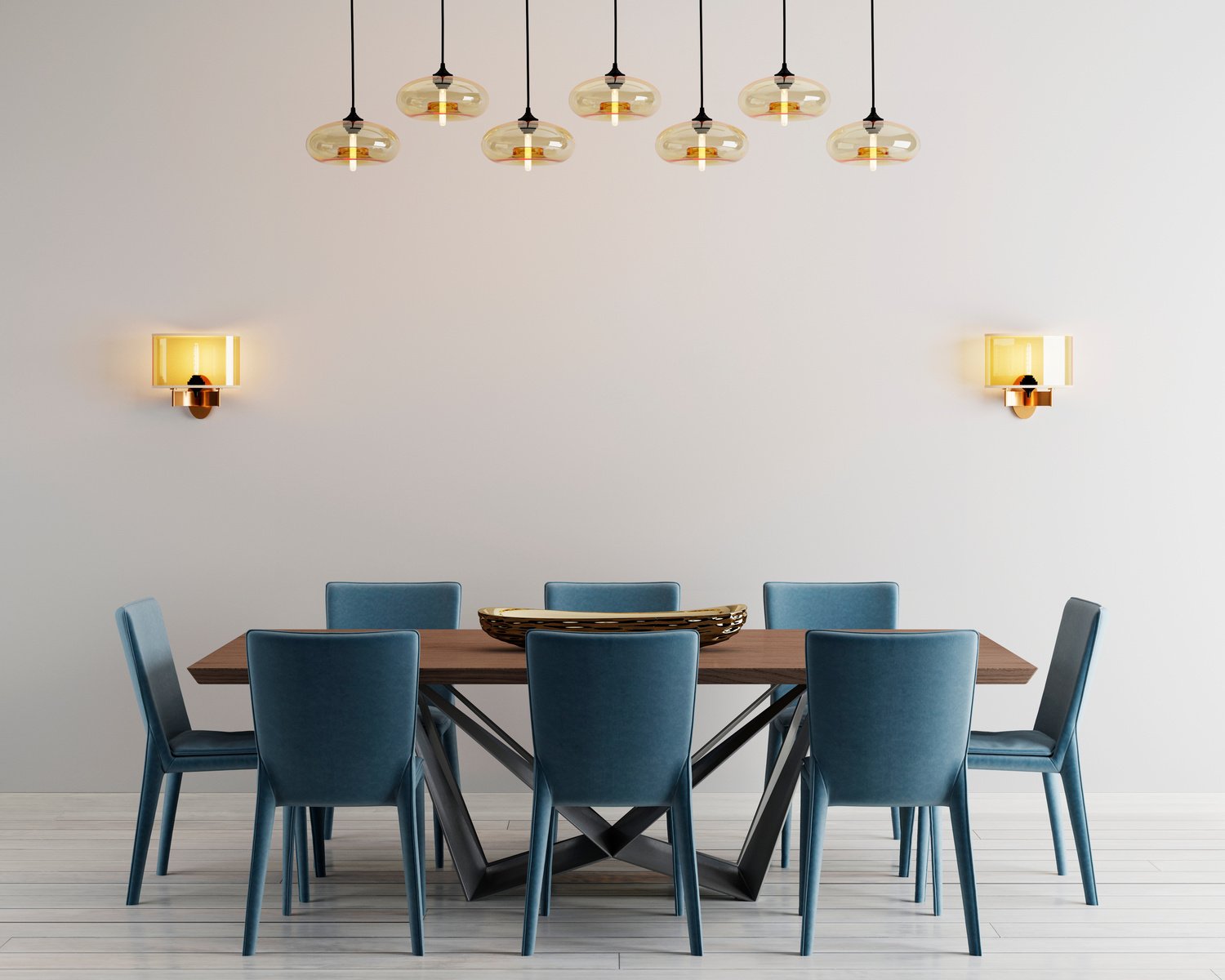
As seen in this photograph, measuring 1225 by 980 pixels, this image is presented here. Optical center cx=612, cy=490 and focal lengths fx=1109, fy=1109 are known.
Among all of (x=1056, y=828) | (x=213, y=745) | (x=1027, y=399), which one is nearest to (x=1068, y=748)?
(x=1056, y=828)

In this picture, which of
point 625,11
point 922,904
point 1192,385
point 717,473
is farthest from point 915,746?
point 625,11

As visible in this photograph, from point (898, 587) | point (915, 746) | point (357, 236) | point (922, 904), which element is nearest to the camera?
point (915, 746)

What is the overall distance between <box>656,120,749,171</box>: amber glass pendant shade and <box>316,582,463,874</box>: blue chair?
5.82 ft

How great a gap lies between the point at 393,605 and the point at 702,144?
199 cm

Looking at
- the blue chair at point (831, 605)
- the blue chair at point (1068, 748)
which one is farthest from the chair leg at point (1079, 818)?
the blue chair at point (831, 605)

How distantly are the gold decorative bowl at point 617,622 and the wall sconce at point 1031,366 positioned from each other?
5.35 ft

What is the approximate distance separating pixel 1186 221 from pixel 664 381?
220 cm

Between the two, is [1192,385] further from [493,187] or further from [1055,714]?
[493,187]

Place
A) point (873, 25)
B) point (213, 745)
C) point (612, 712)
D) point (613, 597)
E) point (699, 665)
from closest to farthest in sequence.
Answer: point (612, 712) < point (699, 665) < point (213, 745) < point (613, 597) < point (873, 25)

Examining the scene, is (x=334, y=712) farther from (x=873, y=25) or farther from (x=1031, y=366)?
(x=873, y=25)

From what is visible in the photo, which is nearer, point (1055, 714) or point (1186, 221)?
point (1055, 714)

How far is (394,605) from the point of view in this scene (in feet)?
13.4

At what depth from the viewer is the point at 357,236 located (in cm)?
449

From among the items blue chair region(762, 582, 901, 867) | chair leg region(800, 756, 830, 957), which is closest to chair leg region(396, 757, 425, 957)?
chair leg region(800, 756, 830, 957)
